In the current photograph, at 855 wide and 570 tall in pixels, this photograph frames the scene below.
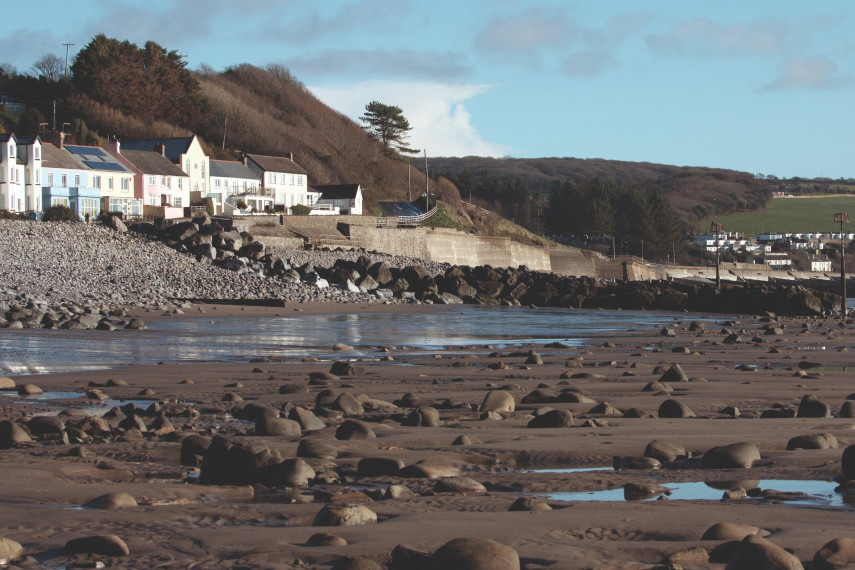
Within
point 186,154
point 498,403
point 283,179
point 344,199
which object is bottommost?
point 498,403

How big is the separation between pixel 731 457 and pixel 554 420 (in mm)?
1850

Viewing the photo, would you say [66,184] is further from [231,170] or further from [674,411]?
[674,411]

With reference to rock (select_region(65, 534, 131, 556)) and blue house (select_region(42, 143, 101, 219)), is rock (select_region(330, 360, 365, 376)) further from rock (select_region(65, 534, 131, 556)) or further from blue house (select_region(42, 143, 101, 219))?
blue house (select_region(42, 143, 101, 219))

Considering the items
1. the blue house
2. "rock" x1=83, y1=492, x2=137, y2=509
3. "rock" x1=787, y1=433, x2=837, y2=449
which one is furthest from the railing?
"rock" x1=83, y1=492, x2=137, y2=509

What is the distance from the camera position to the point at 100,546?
12.1ft

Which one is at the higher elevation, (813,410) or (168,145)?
(168,145)

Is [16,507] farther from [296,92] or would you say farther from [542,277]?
[296,92]

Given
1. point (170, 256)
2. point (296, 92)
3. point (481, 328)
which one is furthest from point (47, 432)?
point (296, 92)

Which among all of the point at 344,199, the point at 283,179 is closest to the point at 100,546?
the point at 283,179

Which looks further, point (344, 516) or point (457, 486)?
point (457, 486)

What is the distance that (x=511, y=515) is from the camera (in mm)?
4266

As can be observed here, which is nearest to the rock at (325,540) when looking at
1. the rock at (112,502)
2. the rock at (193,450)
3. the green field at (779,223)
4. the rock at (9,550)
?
the rock at (9,550)

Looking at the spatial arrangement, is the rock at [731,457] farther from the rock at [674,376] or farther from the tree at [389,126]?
the tree at [389,126]

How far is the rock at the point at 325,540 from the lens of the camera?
3.77 meters
